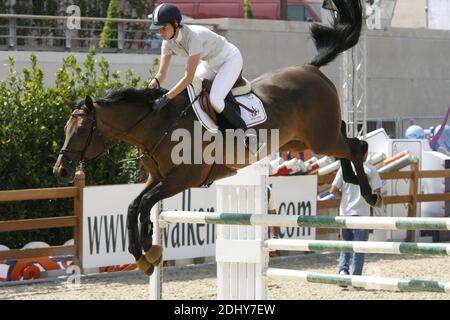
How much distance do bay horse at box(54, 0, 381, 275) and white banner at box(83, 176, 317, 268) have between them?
3.58 metres

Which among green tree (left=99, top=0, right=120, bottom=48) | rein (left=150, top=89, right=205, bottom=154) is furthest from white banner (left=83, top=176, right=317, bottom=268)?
green tree (left=99, top=0, right=120, bottom=48)

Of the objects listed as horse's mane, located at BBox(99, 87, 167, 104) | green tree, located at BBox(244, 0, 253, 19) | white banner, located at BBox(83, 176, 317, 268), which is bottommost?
white banner, located at BBox(83, 176, 317, 268)

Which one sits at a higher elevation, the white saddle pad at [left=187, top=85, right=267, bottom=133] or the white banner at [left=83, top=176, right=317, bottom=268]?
the white saddle pad at [left=187, top=85, right=267, bottom=133]

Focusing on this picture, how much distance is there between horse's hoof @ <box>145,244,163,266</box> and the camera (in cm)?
642

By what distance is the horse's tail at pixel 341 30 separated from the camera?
7660 millimetres

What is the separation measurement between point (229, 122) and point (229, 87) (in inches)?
9.9

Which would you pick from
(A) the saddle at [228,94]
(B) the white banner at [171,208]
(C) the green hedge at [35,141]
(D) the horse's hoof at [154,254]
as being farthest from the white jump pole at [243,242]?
(C) the green hedge at [35,141]

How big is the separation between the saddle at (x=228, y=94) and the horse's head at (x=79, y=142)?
0.78 m

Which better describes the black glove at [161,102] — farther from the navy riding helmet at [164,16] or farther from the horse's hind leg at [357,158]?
the horse's hind leg at [357,158]

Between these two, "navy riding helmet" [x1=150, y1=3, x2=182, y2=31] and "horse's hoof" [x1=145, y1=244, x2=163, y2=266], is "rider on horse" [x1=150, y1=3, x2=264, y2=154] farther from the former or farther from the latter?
"horse's hoof" [x1=145, y1=244, x2=163, y2=266]

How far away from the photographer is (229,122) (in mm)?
6754

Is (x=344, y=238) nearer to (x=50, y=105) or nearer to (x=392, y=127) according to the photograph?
(x=50, y=105)

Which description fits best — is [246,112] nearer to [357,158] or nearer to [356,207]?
[357,158]

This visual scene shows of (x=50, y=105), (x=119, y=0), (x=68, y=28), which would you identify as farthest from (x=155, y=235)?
(x=119, y=0)
